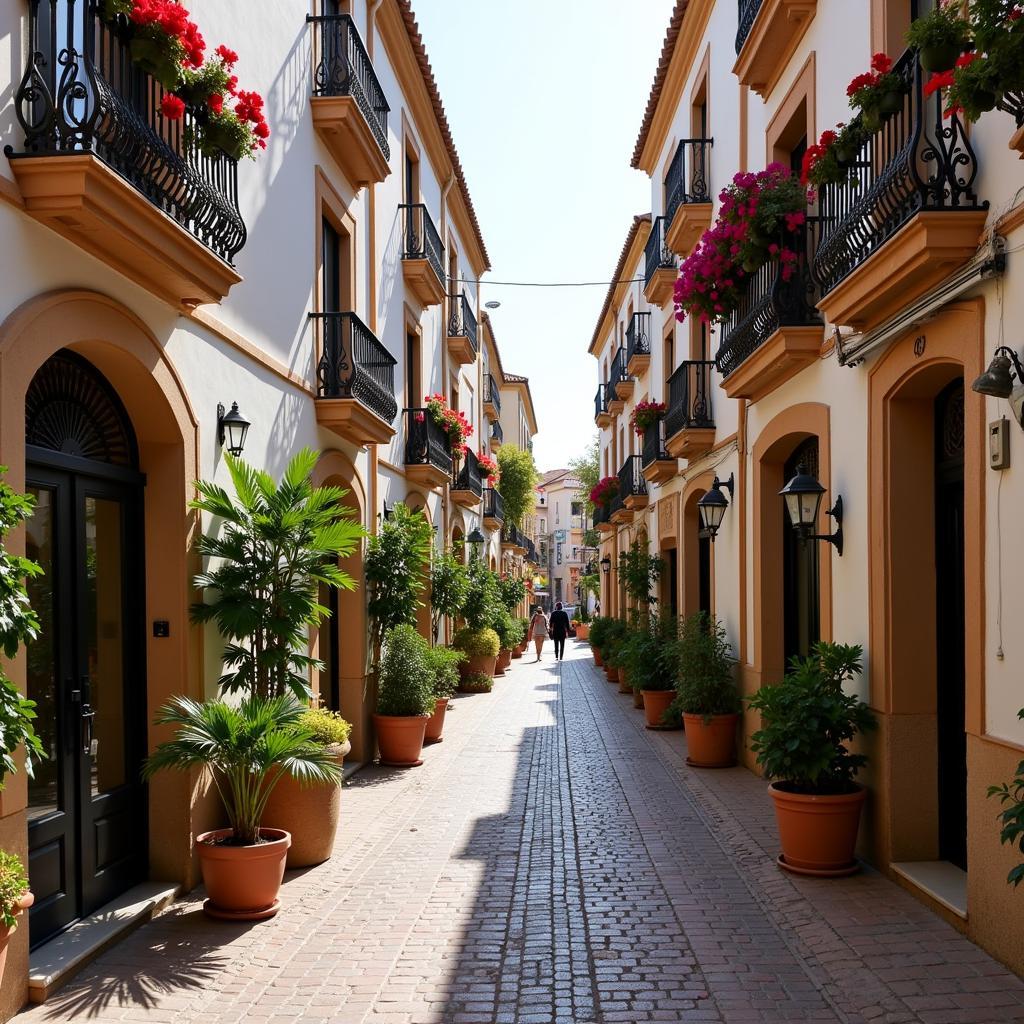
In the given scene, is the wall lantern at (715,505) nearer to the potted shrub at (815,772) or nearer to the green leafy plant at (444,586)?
the potted shrub at (815,772)

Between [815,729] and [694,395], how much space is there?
7.25 metres

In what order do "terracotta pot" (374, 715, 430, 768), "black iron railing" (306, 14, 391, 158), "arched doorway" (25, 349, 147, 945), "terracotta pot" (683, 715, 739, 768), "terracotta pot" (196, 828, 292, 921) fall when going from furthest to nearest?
"terracotta pot" (374, 715, 430, 768) → "terracotta pot" (683, 715, 739, 768) → "black iron railing" (306, 14, 391, 158) → "terracotta pot" (196, 828, 292, 921) → "arched doorway" (25, 349, 147, 945)

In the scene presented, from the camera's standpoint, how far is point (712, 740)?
415 inches

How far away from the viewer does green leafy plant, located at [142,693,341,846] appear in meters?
5.84

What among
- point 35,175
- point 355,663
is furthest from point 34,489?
point 355,663

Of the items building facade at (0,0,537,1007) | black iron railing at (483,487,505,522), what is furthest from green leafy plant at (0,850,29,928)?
black iron railing at (483,487,505,522)

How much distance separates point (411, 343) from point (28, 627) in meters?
12.6

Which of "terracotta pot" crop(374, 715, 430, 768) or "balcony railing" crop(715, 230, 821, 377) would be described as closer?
"balcony railing" crop(715, 230, 821, 377)

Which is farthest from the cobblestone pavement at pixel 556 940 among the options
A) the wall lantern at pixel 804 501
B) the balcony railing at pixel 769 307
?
the balcony railing at pixel 769 307

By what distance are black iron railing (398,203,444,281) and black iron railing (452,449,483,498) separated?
484 cm

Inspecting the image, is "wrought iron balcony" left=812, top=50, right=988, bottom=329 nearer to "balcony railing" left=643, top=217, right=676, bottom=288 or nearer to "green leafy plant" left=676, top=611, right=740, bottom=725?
"green leafy plant" left=676, top=611, right=740, bottom=725

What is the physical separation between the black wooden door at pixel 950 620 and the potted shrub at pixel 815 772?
1.69 ft

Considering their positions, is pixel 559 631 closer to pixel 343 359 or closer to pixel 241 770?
pixel 343 359

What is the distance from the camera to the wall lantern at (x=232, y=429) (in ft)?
23.7
